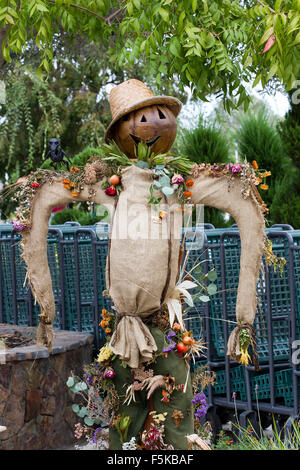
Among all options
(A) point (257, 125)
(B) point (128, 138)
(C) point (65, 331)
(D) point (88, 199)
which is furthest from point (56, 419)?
(A) point (257, 125)

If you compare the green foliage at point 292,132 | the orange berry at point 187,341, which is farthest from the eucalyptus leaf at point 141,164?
the green foliage at point 292,132

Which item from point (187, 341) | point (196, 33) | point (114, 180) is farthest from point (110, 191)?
point (196, 33)

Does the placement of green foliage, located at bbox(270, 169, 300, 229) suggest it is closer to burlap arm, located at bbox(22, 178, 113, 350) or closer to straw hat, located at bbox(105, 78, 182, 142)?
straw hat, located at bbox(105, 78, 182, 142)

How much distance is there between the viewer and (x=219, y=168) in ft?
9.97

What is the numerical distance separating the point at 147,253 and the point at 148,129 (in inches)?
24.1

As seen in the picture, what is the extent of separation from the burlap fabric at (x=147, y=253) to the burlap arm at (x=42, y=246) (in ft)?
0.50

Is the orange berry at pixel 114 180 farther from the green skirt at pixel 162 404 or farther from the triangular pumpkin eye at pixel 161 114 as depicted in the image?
the green skirt at pixel 162 404

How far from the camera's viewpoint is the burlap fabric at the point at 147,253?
2.95 metres

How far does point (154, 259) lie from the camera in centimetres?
295

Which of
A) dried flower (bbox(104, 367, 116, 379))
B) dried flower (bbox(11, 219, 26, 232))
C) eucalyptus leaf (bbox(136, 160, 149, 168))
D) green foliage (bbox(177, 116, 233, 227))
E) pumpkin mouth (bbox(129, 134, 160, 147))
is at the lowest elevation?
dried flower (bbox(104, 367, 116, 379))

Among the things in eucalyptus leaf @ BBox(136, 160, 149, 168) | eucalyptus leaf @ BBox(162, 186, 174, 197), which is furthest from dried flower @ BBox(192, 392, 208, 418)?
eucalyptus leaf @ BBox(136, 160, 149, 168)

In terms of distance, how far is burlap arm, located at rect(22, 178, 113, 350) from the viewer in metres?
3.22
